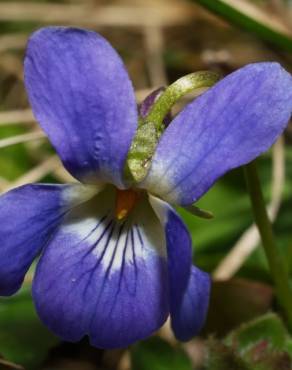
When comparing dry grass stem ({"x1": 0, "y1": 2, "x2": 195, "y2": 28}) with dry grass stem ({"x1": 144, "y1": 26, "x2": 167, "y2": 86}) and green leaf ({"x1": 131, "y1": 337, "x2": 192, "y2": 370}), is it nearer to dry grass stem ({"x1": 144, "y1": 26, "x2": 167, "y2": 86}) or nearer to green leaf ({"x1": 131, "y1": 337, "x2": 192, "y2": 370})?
dry grass stem ({"x1": 144, "y1": 26, "x2": 167, "y2": 86})

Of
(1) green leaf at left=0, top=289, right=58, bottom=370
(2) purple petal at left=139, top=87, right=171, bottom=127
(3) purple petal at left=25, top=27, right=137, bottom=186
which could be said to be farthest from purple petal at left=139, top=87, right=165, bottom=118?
(1) green leaf at left=0, top=289, right=58, bottom=370

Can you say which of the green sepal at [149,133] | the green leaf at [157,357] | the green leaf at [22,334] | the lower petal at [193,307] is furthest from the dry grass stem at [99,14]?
the lower petal at [193,307]

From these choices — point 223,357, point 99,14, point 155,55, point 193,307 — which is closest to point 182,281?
point 193,307

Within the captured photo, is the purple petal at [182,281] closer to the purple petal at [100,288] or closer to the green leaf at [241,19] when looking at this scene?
the purple petal at [100,288]

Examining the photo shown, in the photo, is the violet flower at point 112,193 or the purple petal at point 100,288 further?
the purple petal at point 100,288

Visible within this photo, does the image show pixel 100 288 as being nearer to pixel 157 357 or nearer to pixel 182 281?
pixel 182 281

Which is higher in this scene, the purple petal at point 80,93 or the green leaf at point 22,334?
the purple petal at point 80,93

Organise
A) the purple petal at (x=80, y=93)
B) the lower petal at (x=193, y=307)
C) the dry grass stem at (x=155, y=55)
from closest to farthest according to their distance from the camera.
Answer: the purple petal at (x=80, y=93) → the lower petal at (x=193, y=307) → the dry grass stem at (x=155, y=55)
